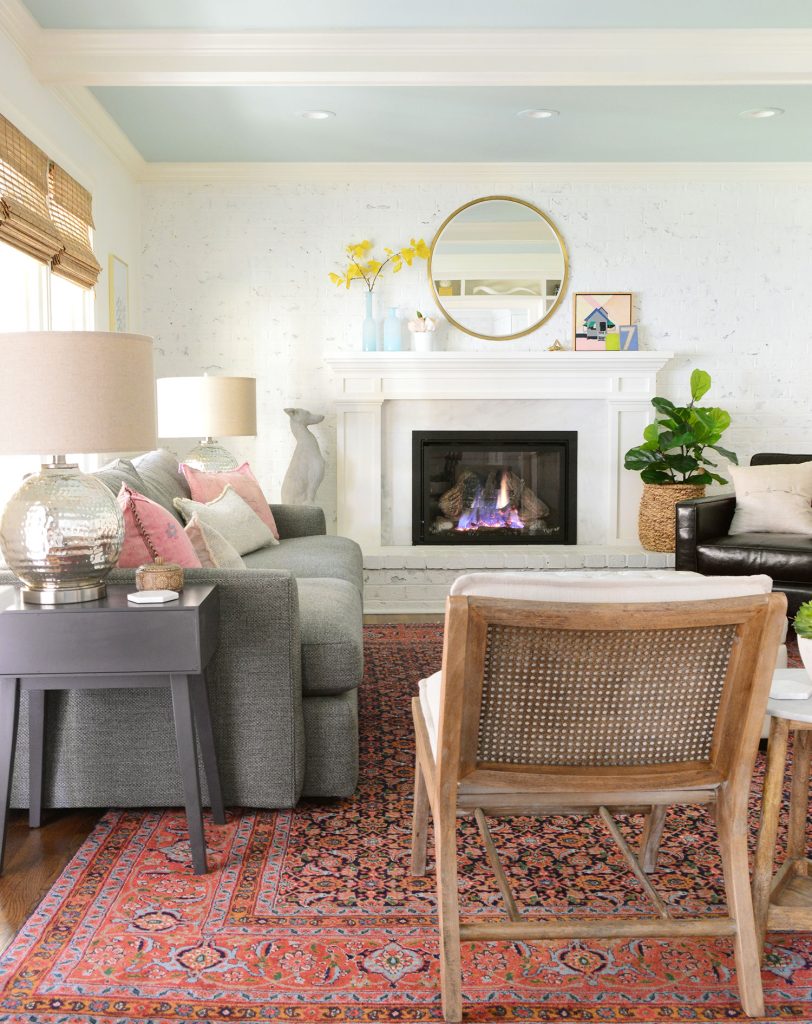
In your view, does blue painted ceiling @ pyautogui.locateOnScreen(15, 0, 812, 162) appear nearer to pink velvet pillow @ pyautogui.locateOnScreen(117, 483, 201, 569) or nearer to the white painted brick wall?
the white painted brick wall

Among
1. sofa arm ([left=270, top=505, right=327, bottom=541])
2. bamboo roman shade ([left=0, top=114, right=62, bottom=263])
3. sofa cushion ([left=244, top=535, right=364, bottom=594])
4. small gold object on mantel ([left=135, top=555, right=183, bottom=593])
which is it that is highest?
bamboo roman shade ([left=0, top=114, right=62, bottom=263])

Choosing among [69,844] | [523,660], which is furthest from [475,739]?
[69,844]

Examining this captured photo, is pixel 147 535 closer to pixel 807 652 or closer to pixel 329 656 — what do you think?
pixel 329 656

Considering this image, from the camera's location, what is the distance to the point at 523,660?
1.54 meters

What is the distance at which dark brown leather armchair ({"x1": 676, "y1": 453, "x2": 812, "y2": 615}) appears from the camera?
14.3ft

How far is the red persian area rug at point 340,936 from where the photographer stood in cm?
163

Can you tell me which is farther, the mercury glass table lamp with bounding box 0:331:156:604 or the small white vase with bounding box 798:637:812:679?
the mercury glass table lamp with bounding box 0:331:156:604

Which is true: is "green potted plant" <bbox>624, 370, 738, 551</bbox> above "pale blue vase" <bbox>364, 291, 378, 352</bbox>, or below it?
below

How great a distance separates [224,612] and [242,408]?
257cm

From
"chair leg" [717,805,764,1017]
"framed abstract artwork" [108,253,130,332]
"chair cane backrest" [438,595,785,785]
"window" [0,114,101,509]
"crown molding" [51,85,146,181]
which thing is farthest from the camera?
"framed abstract artwork" [108,253,130,332]

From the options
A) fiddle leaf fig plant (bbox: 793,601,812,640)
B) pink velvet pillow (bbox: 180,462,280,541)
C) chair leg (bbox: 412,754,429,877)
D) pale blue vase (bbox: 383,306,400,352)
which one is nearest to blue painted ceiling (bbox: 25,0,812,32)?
pink velvet pillow (bbox: 180,462,280,541)

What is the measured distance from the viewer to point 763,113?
15.7 ft

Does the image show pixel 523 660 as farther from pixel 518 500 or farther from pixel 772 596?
pixel 518 500

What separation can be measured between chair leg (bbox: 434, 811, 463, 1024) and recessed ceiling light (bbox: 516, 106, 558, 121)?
4.04 metres
